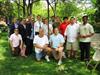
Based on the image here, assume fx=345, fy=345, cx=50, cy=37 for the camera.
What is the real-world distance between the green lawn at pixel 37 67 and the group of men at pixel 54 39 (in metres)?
0.41

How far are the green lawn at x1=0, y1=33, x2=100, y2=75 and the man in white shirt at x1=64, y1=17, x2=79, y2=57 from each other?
0.64 metres

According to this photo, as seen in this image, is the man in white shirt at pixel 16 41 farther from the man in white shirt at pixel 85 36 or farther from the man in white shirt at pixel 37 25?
the man in white shirt at pixel 85 36

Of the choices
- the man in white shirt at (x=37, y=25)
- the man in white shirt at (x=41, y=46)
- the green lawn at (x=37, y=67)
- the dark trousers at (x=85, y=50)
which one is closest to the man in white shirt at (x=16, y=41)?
the green lawn at (x=37, y=67)

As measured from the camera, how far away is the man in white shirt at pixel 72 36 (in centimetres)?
1448

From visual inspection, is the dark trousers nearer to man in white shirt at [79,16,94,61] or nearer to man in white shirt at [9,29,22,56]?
man in white shirt at [79,16,94,61]

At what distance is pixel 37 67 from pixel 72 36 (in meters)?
2.42

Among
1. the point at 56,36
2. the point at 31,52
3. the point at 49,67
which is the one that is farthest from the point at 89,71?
the point at 31,52

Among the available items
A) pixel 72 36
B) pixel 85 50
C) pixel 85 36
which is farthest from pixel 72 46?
pixel 85 36

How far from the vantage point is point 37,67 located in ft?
42.6

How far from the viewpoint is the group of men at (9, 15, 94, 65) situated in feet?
45.8

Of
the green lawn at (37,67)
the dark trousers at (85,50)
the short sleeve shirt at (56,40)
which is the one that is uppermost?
the short sleeve shirt at (56,40)

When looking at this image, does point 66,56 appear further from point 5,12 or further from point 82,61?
point 5,12

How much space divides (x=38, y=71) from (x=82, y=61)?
2.58 m

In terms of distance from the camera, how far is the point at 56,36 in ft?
46.8
